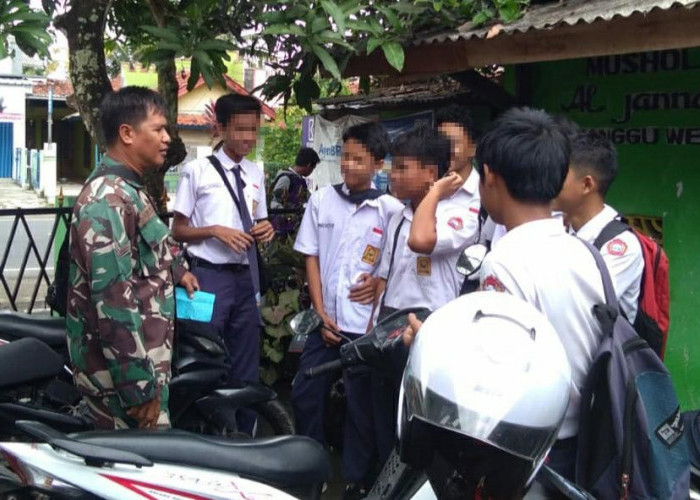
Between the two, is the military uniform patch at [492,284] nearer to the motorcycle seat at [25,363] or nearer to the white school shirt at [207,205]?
the motorcycle seat at [25,363]

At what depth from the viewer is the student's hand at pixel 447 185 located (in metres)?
3.33

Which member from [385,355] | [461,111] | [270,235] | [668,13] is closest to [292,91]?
[270,235]

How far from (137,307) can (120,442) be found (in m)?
0.62

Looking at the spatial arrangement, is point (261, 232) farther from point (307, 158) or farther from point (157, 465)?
point (307, 158)

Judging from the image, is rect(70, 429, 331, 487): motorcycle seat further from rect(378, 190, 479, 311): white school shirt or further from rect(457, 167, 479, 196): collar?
rect(457, 167, 479, 196): collar

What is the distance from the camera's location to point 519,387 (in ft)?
5.15

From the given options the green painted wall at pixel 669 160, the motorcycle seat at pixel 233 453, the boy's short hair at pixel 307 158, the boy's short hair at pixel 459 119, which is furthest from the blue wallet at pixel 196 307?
the boy's short hair at pixel 307 158

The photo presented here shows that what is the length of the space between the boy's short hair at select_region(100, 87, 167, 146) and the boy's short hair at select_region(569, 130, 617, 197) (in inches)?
59.5

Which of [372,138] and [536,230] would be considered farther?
[372,138]

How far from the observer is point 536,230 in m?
2.07

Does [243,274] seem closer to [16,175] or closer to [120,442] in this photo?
[120,442]

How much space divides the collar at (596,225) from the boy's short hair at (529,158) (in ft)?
2.75

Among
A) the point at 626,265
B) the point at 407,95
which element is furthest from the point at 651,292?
the point at 407,95

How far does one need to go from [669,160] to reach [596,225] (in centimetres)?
198
